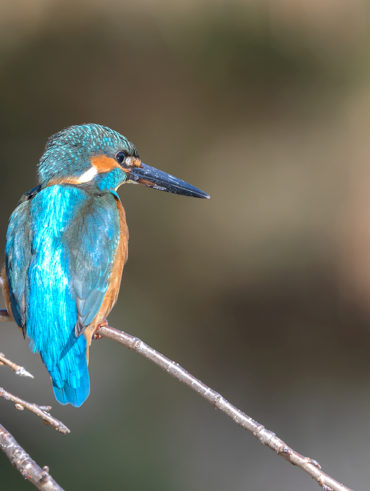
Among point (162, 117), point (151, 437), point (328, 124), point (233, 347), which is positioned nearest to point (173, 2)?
point (162, 117)

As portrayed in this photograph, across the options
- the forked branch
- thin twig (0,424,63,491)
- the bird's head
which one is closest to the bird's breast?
the bird's head

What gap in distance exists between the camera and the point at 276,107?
372 cm

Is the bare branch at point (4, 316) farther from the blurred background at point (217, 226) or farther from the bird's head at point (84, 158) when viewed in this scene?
the blurred background at point (217, 226)

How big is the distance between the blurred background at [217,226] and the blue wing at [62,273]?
2.04m

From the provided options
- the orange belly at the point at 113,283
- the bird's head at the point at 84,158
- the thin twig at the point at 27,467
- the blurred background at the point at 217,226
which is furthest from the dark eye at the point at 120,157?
the blurred background at the point at 217,226

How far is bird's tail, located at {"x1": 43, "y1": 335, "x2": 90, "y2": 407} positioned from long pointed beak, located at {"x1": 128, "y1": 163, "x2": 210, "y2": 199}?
604mm

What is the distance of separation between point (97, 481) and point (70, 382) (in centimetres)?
217

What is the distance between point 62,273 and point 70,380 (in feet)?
0.83

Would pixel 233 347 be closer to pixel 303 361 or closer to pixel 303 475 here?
pixel 303 361

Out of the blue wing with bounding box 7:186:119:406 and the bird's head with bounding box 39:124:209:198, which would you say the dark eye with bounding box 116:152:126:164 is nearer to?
the bird's head with bounding box 39:124:209:198

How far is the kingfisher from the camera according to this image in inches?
61.2

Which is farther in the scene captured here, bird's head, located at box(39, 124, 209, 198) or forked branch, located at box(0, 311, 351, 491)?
bird's head, located at box(39, 124, 209, 198)

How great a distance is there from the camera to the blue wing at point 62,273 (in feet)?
5.06

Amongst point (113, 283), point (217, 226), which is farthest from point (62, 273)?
point (217, 226)
